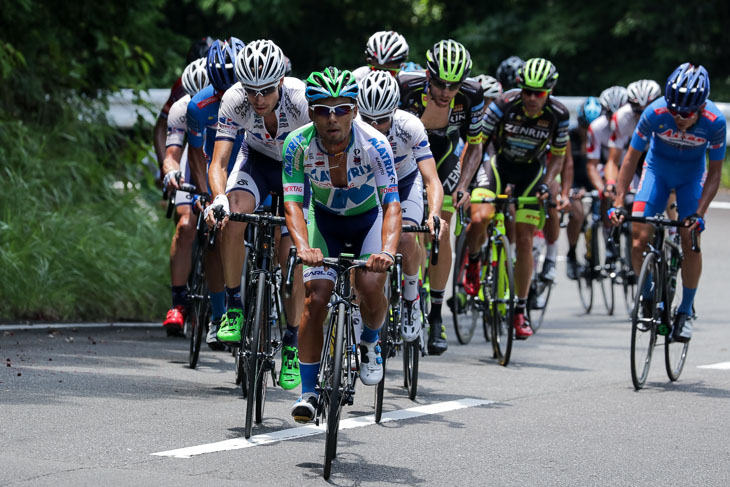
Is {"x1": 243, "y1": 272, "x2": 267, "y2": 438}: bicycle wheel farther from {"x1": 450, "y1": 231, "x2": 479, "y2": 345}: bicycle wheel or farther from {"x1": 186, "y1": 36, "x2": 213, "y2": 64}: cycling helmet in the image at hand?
{"x1": 186, "y1": 36, "x2": 213, "y2": 64}: cycling helmet

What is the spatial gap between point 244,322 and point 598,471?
221 centimetres

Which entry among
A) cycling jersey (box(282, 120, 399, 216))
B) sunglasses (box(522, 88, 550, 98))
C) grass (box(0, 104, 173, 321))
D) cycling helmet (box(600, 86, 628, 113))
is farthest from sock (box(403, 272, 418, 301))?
cycling helmet (box(600, 86, 628, 113))

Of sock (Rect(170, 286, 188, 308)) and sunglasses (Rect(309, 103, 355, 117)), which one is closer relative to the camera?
sunglasses (Rect(309, 103, 355, 117))

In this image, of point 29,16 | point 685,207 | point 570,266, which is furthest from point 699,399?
point 29,16

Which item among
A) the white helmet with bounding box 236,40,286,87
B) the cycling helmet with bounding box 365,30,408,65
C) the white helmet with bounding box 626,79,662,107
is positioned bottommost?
the white helmet with bounding box 236,40,286,87

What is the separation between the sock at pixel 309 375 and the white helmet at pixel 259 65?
1.98 metres

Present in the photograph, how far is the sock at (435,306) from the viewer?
1042 centimetres

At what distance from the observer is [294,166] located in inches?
283

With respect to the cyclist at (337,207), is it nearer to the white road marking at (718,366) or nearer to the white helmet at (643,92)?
the white road marking at (718,366)

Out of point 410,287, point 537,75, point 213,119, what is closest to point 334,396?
point 410,287

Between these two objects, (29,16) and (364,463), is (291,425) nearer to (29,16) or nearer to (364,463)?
(364,463)

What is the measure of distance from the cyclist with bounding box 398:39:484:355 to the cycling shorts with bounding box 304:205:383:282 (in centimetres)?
283

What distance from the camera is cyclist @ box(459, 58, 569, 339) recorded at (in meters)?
11.7

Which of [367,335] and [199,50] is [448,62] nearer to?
[199,50]
